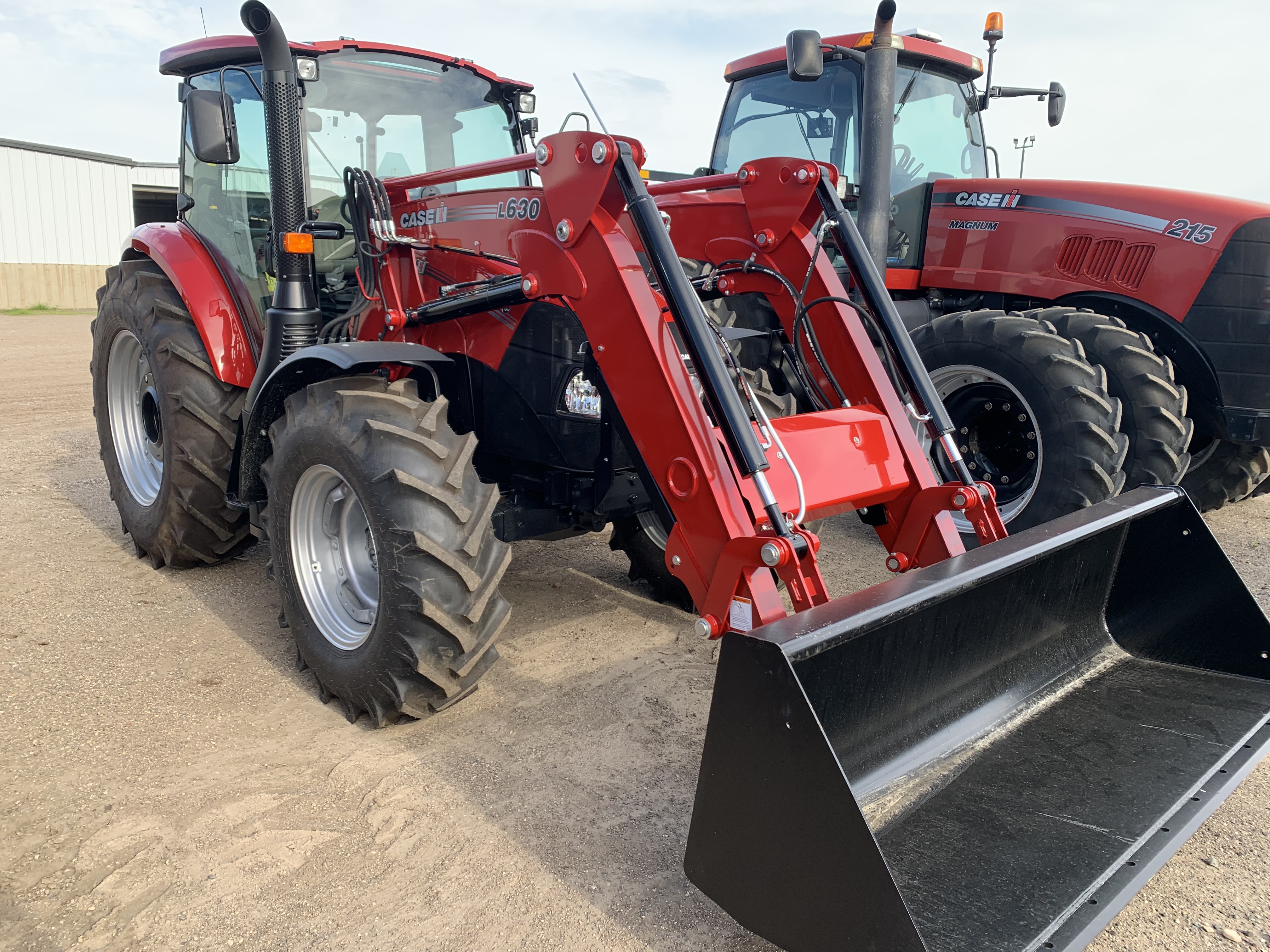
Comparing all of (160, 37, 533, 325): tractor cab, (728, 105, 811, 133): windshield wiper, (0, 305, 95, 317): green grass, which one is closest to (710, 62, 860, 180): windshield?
(728, 105, 811, 133): windshield wiper

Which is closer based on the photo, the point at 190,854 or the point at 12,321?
the point at 190,854

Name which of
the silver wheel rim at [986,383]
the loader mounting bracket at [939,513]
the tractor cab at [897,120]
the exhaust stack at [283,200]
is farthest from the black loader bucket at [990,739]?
the tractor cab at [897,120]

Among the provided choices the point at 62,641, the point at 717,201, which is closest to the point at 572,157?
the point at 717,201

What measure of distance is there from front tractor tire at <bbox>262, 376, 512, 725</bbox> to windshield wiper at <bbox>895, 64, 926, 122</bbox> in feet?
12.6

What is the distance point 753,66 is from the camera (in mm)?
5898

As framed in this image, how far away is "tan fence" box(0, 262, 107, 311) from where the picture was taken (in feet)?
71.9

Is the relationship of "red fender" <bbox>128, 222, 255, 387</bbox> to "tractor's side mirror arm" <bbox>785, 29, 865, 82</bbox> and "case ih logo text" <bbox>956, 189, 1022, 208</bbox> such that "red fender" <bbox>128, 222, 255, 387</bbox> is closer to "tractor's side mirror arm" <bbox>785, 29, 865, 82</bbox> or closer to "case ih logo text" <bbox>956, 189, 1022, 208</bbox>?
"tractor's side mirror arm" <bbox>785, 29, 865, 82</bbox>

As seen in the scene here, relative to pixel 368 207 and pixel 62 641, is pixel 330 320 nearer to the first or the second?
pixel 368 207

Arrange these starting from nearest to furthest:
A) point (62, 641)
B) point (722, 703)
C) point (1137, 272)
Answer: point (722, 703) → point (62, 641) → point (1137, 272)

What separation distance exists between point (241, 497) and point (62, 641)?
920 mm

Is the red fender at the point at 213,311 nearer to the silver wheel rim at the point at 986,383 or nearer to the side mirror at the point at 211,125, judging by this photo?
the side mirror at the point at 211,125

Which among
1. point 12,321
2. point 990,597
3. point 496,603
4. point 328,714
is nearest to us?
point 990,597

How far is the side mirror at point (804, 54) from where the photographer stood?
4.24 meters

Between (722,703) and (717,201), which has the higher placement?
(717,201)
